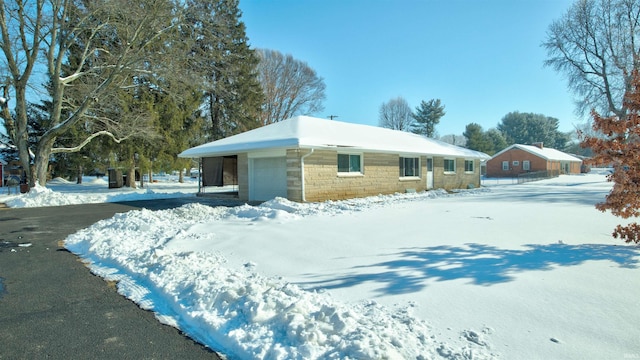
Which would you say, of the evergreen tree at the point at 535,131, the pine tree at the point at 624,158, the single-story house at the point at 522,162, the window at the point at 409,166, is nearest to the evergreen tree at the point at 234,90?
the window at the point at 409,166

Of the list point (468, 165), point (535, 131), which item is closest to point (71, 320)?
point (468, 165)

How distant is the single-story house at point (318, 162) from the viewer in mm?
13469

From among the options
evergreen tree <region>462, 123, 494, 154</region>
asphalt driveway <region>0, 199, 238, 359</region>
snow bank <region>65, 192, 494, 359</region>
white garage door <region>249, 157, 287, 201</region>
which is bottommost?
asphalt driveway <region>0, 199, 238, 359</region>

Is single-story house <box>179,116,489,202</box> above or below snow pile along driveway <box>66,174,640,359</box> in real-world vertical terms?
above

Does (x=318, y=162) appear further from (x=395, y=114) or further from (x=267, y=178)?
(x=395, y=114)

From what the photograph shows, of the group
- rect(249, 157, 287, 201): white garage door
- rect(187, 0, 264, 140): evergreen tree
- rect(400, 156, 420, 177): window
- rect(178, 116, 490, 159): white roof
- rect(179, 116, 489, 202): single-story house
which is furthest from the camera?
rect(187, 0, 264, 140): evergreen tree

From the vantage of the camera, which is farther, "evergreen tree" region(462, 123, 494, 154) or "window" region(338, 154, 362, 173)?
"evergreen tree" region(462, 123, 494, 154)

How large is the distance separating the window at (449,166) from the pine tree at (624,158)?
650 inches

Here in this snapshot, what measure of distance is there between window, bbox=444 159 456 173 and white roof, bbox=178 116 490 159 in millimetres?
1992

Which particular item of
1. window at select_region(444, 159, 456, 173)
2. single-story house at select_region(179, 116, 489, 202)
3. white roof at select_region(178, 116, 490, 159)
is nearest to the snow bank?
single-story house at select_region(179, 116, 489, 202)

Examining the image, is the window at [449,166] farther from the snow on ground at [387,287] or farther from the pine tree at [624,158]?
the pine tree at [624,158]

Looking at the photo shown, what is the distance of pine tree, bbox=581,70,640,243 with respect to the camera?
5629mm

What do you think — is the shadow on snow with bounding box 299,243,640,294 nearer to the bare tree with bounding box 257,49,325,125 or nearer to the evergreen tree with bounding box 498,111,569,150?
the bare tree with bounding box 257,49,325,125

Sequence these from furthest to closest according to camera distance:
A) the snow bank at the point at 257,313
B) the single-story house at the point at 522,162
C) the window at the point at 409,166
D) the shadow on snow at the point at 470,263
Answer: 1. the single-story house at the point at 522,162
2. the window at the point at 409,166
3. the shadow on snow at the point at 470,263
4. the snow bank at the point at 257,313
